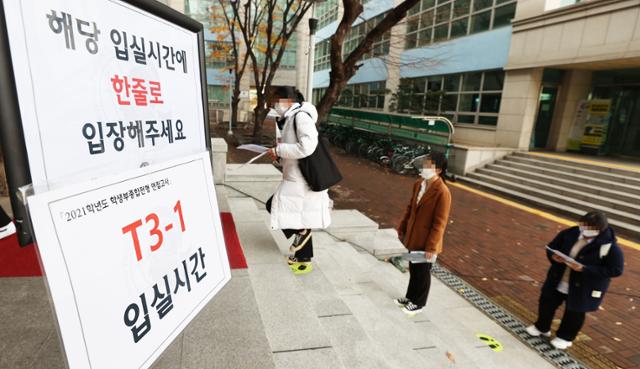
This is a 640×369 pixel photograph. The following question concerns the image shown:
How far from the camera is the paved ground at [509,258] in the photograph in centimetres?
372

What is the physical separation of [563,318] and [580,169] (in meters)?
8.08

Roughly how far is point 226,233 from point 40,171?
126 inches

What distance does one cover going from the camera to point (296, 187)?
3.42 m

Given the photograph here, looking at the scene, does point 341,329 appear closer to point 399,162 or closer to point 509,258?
point 509,258

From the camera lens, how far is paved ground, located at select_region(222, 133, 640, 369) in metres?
3.72

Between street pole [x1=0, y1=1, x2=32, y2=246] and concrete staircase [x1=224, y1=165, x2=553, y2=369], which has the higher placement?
street pole [x1=0, y1=1, x2=32, y2=246]

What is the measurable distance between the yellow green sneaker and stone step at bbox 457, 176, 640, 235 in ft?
23.7

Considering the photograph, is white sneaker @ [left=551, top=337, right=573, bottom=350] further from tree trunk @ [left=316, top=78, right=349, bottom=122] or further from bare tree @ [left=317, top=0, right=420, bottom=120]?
bare tree @ [left=317, top=0, right=420, bottom=120]

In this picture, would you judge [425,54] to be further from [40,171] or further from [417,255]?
[40,171]

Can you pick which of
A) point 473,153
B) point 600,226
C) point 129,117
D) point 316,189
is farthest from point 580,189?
point 129,117

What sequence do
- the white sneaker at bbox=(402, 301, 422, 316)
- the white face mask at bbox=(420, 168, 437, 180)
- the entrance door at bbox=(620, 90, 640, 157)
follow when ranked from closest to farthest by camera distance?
the white face mask at bbox=(420, 168, 437, 180)
the white sneaker at bbox=(402, 301, 422, 316)
the entrance door at bbox=(620, 90, 640, 157)

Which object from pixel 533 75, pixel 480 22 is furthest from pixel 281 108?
pixel 480 22

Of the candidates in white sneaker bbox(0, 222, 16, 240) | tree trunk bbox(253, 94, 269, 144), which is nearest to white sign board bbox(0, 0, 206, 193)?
white sneaker bbox(0, 222, 16, 240)

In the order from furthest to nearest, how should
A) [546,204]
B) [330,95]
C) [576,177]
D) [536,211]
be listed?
[576,177], [546,204], [536,211], [330,95]
